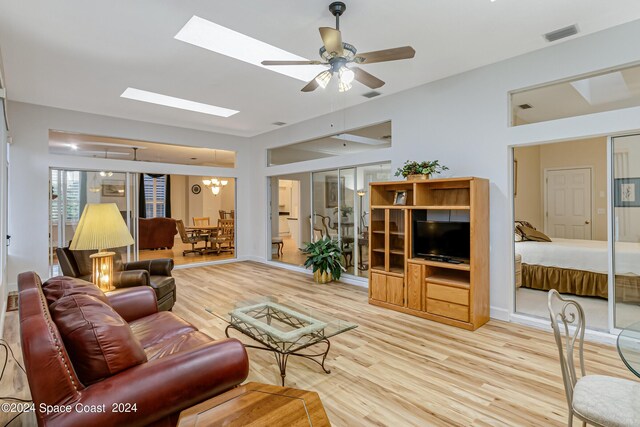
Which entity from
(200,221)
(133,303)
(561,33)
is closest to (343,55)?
(561,33)

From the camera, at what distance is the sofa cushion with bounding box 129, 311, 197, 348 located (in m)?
2.23

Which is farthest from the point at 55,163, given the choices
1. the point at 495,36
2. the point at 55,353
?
the point at 495,36

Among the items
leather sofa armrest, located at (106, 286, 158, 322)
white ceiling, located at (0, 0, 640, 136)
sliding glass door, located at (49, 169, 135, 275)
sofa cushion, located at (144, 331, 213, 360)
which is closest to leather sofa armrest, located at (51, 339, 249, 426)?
sofa cushion, located at (144, 331, 213, 360)

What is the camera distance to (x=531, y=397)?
7.47 feet

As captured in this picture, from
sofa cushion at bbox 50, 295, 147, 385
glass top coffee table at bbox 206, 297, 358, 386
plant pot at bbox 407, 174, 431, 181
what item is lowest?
glass top coffee table at bbox 206, 297, 358, 386

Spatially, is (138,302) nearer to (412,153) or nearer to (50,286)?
(50,286)

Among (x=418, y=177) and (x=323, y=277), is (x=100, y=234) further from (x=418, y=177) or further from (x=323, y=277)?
(x=323, y=277)

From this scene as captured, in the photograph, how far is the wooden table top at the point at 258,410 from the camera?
53.6 inches

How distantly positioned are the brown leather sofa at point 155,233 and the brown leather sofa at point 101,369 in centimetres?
764

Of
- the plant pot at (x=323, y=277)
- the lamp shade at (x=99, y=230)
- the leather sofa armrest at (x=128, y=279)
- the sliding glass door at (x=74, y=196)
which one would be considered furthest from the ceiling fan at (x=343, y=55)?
the sliding glass door at (x=74, y=196)

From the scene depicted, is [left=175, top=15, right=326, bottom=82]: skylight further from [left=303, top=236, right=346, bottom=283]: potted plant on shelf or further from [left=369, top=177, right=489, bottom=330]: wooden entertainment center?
[left=303, top=236, right=346, bottom=283]: potted plant on shelf

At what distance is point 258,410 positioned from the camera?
143 centimetres

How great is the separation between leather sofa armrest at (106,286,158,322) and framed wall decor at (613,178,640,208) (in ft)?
14.8

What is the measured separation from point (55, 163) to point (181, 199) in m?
6.61
